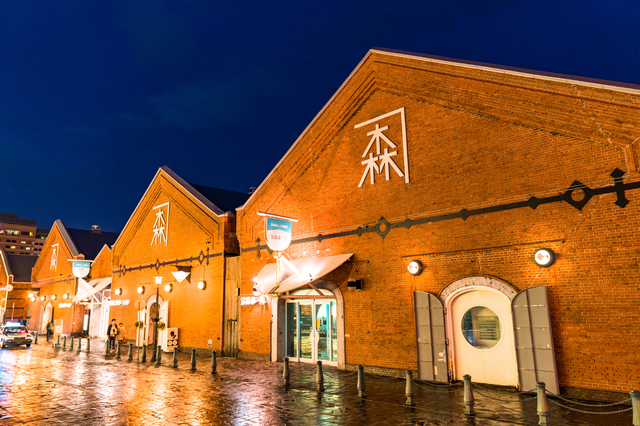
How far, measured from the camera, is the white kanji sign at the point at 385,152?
14.9m

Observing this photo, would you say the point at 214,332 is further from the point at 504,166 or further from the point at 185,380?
the point at 504,166

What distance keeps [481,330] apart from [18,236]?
6464 inches

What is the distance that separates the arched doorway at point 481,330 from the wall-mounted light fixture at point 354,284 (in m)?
3.09

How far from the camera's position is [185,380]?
47.0 ft

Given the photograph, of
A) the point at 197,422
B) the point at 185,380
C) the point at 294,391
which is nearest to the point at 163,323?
the point at 185,380

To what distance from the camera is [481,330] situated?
12.6 meters

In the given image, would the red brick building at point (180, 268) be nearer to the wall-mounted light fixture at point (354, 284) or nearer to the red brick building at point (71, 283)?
the red brick building at point (71, 283)

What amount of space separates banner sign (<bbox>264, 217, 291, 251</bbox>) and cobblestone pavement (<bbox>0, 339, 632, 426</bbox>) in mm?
4693

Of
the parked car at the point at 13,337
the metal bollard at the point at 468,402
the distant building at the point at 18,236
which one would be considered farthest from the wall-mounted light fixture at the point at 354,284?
the distant building at the point at 18,236

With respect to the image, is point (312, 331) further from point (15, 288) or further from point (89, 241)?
point (15, 288)

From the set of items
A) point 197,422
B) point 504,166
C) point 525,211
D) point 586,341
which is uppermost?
point 504,166

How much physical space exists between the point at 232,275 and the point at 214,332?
9.73 feet

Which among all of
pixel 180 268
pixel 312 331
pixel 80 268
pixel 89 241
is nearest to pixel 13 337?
pixel 80 268

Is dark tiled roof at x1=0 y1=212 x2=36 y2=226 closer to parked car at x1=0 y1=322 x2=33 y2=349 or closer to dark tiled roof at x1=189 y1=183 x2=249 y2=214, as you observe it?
parked car at x1=0 y1=322 x2=33 y2=349
